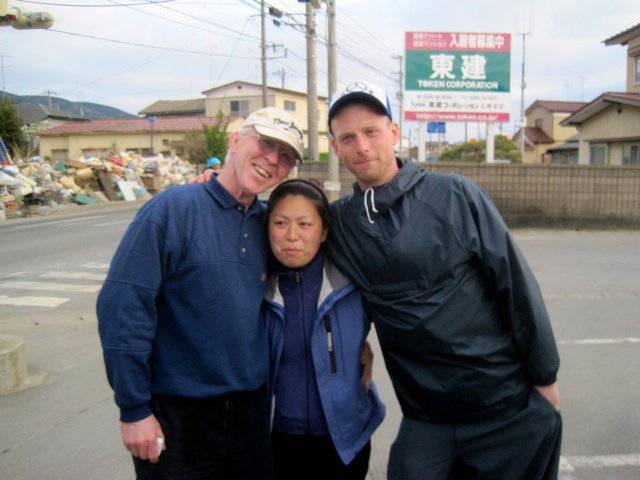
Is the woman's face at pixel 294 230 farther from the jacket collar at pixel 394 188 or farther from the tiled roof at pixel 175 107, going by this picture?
the tiled roof at pixel 175 107

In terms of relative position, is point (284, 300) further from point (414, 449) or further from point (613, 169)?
point (613, 169)

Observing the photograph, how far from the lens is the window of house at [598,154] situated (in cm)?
2295

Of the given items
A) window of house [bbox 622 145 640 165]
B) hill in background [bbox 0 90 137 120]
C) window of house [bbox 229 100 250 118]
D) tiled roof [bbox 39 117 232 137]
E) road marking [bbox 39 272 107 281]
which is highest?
hill in background [bbox 0 90 137 120]

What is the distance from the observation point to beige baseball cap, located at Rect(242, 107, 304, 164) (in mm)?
2248

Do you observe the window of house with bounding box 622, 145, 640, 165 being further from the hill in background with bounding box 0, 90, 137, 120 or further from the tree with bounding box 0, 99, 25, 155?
the hill in background with bounding box 0, 90, 137, 120

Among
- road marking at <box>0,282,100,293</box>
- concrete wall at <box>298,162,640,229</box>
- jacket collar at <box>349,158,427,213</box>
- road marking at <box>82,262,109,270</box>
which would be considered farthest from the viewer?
concrete wall at <box>298,162,640,229</box>

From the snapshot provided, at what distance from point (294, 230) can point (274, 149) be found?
337 millimetres

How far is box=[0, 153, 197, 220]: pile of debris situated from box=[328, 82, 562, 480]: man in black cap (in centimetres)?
1775

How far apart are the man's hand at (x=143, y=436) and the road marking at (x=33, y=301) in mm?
6740

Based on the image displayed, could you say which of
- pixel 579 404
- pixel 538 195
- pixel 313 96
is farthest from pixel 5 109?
pixel 579 404

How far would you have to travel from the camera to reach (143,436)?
1.99m

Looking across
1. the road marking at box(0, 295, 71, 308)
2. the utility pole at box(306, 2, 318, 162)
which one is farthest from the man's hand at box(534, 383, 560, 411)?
the utility pole at box(306, 2, 318, 162)

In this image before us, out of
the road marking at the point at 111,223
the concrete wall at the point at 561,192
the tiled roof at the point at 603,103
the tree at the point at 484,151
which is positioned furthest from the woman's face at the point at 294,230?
the tree at the point at 484,151

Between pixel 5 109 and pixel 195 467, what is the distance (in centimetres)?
4098
